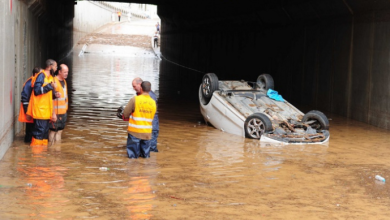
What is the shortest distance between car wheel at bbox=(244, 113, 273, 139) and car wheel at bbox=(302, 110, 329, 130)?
4.39ft

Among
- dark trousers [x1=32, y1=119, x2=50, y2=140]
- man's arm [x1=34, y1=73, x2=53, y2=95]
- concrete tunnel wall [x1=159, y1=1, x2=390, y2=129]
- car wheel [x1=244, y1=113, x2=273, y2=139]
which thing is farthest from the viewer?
concrete tunnel wall [x1=159, y1=1, x2=390, y2=129]

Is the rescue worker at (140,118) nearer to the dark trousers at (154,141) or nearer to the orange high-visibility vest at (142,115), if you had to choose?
the orange high-visibility vest at (142,115)

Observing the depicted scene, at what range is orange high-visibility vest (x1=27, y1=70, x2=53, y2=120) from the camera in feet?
38.4

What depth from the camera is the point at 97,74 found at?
33.4 metres

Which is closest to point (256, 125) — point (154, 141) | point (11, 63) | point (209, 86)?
point (209, 86)

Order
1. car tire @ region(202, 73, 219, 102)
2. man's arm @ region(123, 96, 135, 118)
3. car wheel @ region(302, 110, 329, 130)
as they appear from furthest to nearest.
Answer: car tire @ region(202, 73, 219, 102)
car wheel @ region(302, 110, 329, 130)
man's arm @ region(123, 96, 135, 118)

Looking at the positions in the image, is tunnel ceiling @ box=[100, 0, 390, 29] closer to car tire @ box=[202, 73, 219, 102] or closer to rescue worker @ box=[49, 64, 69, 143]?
car tire @ box=[202, 73, 219, 102]

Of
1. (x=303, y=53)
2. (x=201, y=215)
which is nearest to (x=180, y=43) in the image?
(x=303, y=53)

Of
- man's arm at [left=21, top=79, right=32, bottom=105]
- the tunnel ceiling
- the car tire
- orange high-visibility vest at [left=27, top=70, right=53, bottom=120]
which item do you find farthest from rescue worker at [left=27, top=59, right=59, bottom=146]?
the tunnel ceiling

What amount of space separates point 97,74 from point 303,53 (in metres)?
14.3

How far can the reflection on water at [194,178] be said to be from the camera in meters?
7.82

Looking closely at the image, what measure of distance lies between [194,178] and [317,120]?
5.58m

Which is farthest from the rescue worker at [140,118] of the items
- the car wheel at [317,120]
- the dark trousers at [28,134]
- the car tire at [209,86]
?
the car wheel at [317,120]

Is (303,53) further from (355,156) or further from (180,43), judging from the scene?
(180,43)
